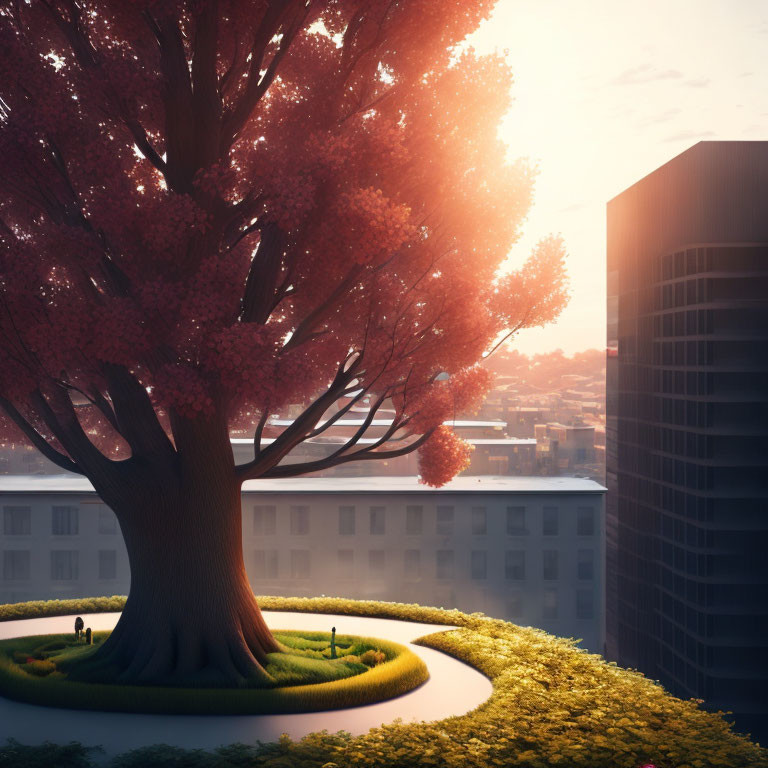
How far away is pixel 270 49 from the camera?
1797cm

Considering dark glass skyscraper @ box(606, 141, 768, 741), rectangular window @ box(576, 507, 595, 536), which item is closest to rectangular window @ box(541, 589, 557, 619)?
rectangular window @ box(576, 507, 595, 536)

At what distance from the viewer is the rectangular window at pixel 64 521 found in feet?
163

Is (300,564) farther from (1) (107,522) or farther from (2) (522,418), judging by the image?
(2) (522,418)

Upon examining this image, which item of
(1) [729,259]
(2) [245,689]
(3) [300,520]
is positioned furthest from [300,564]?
(2) [245,689]

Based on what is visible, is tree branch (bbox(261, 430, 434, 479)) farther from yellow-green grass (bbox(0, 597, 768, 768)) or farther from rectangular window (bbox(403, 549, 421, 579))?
rectangular window (bbox(403, 549, 421, 579))

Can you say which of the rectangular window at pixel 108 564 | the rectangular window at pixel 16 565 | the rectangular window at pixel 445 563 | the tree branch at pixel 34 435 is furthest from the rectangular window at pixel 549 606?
the tree branch at pixel 34 435

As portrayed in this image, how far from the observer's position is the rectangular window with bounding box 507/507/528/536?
50156 mm

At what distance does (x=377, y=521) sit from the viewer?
4988 centimetres

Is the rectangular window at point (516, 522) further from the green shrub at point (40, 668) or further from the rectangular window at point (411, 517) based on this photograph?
the green shrub at point (40, 668)

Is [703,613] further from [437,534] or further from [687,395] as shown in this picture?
[437,534]

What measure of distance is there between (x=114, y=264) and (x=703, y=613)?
2602 cm

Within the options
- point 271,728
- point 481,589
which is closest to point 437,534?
point 481,589

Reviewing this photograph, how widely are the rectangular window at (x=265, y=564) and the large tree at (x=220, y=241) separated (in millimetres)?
32836

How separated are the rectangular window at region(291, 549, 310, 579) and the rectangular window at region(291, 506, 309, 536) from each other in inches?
39.9
